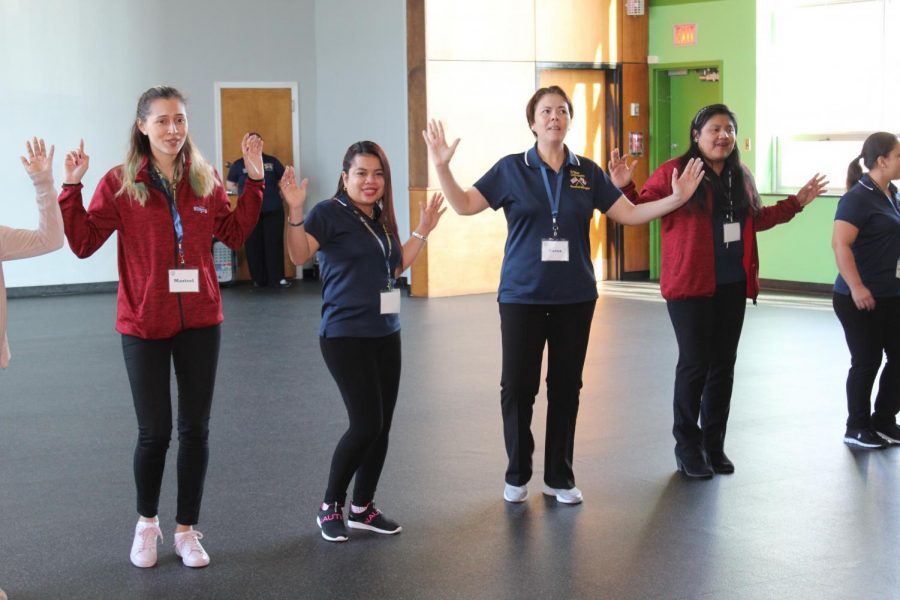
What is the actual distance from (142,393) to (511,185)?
5.15 ft

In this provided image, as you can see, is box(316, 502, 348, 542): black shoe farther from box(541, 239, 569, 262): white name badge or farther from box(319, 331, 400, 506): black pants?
box(541, 239, 569, 262): white name badge

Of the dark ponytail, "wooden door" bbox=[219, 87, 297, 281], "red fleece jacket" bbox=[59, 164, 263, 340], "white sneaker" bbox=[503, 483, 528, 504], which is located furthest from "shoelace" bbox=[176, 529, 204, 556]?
"wooden door" bbox=[219, 87, 297, 281]

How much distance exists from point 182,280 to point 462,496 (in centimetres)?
154

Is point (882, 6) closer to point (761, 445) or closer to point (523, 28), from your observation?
point (523, 28)

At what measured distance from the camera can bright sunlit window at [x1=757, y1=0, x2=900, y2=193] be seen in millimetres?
10766

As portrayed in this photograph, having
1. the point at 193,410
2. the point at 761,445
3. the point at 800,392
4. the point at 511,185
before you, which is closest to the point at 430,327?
the point at 800,392

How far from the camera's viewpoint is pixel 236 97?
42.8 ft

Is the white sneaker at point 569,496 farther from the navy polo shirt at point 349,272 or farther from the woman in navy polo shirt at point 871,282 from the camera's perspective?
the woman in navy polo shirt at point 871,282

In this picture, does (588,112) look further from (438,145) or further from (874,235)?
(438,145)

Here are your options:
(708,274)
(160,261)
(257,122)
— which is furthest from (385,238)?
(257,122)

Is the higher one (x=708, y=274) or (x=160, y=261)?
(x=160, y=261)

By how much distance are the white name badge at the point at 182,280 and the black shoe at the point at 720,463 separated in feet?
7.81

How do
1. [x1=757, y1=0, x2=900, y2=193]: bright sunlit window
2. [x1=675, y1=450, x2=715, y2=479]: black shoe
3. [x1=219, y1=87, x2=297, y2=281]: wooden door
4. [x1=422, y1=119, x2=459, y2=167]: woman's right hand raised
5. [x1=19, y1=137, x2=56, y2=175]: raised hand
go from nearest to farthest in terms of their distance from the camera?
[x1=19, y1=137, x2=56, y2=175]: raised hand < [x1=422, y1=119, x2=459, y2=167]: woman's right hand raised < [x1=675, y1=450, x2=715, y2=479]: black shoe < [x1=757, y1=0, x2=900, y2=193]: bright sunlit window < [x1=219, y1=87, x2=297, y2=281]: wooden door

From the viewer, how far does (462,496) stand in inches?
184
